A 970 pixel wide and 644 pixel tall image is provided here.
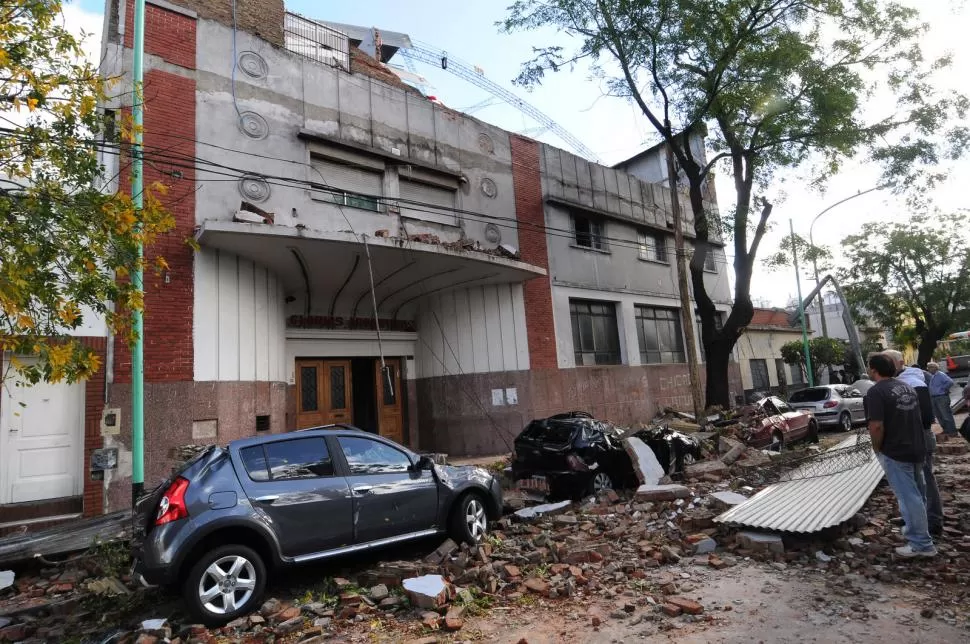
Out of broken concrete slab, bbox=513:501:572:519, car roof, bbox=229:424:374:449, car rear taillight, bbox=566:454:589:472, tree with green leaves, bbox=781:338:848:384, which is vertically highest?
tree with green leaves, bbox=781:338:848:384

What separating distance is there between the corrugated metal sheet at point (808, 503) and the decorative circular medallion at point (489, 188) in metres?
9.51

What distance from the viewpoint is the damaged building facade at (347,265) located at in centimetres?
935

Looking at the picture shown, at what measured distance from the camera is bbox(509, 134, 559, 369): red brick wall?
1430cm

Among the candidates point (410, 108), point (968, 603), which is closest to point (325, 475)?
point (968, 603)

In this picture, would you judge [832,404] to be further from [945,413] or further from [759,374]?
[759,374]

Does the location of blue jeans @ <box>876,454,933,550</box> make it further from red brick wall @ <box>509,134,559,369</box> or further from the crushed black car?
red brick wall @ <box>509,134,559,369</box>

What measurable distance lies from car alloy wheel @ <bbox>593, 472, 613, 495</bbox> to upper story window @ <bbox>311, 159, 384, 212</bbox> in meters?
7.15

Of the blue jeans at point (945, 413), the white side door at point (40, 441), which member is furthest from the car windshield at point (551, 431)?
the blue jeans at point (945, 413)

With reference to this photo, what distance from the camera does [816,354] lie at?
2620 centimetres

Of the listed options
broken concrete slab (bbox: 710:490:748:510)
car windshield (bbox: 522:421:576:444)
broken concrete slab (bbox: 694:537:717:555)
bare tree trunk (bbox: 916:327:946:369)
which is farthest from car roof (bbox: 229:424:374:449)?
bare tree trunk (bbox: 916:327:946:369)

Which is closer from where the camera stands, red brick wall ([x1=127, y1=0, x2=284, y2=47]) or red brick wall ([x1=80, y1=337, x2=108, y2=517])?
red brick wall ([x1=80, y1=337, x2=108, y2=517])

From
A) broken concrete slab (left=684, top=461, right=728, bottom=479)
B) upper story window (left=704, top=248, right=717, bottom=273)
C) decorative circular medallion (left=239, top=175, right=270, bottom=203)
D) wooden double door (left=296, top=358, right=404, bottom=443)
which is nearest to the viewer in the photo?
broken concrete slab (left=684, top=461, right=728, bottom=479)

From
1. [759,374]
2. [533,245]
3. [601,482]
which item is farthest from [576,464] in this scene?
[759,374]

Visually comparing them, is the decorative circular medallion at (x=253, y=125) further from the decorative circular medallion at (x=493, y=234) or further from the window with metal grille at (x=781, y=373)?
the window with metal grille at (x=781, y=373)
